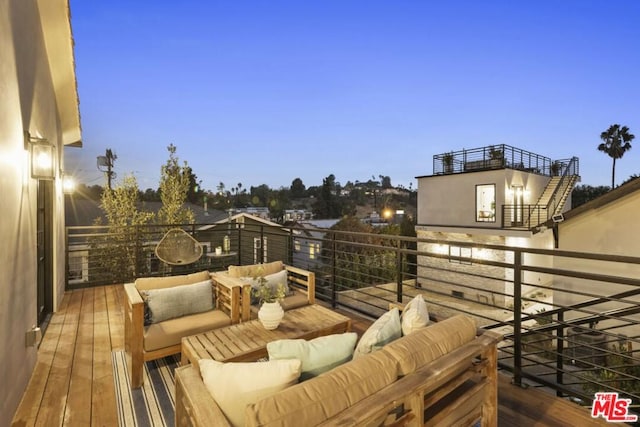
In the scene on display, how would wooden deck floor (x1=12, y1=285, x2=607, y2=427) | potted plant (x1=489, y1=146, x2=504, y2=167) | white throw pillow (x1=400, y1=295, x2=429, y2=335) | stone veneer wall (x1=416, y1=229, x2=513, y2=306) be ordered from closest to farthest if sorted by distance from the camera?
white throw pillow (x1=400, y1=295, x2=429, y2=335)
wooden deck floor (x1=12, y1=285, x2=607, y2=427)
stone veneer wall (x1=416, y1=229, x2=513, y2=306)
potted plant (x1=489, y1=146, x2=504, y2=167)

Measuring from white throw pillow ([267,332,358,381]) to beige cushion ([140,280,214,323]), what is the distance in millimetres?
1921

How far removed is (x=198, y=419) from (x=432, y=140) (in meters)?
39.5

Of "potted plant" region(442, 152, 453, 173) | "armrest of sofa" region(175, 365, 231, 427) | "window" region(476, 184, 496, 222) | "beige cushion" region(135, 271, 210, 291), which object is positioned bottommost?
"armrest of sofa" region(175, 365, 231, 427)

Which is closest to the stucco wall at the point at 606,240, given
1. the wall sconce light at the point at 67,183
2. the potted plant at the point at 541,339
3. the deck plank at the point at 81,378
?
the potted plant at the point at 541,339

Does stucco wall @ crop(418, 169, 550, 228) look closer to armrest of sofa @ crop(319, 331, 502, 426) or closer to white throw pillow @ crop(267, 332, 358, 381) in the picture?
armrest of sofa @ crop(319, 331, 502, 426)

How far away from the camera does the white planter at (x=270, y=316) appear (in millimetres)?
2631

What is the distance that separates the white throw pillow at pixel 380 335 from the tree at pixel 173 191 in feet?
25.7

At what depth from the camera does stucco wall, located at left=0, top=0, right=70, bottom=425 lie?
6.98 feet

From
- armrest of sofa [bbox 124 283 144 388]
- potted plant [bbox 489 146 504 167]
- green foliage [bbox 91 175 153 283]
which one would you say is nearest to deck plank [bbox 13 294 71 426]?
armrest of sofa [bbox 124 283 144 388]

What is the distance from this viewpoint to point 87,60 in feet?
49.9

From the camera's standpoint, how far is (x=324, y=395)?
1.12m

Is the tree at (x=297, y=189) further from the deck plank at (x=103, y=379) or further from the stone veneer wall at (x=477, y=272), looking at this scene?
the deck plank at (x=103, y=379)

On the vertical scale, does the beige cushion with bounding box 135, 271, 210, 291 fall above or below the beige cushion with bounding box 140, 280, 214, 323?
above

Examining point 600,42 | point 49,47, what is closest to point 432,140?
point 600,42
